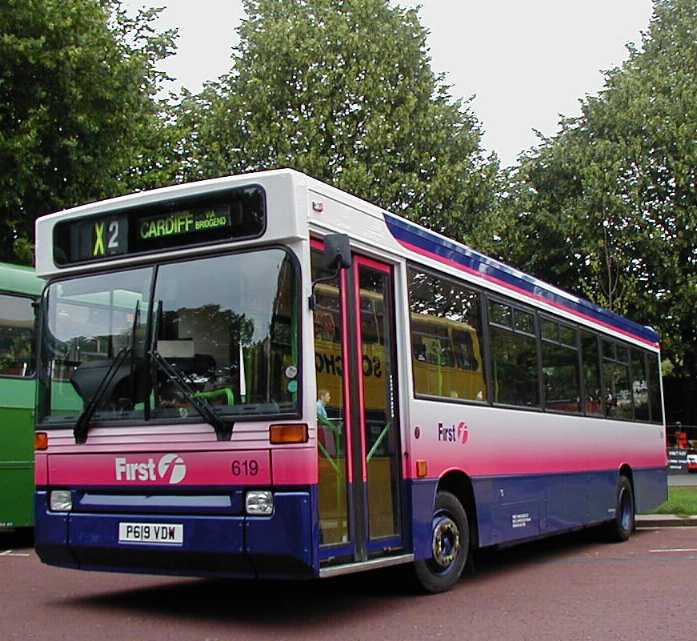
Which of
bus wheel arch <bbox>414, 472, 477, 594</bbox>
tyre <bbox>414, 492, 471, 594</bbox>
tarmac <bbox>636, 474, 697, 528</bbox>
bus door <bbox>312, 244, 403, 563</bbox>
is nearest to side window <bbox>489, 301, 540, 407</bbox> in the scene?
bus wheel arch <bbox>414, 472, 477, 594</bbox>

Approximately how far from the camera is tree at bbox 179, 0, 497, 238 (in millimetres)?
26578

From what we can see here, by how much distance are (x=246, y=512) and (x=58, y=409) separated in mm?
1852

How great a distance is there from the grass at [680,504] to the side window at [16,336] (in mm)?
10160

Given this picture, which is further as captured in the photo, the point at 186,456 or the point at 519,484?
the point at 519,484

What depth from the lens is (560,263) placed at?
1210 inches

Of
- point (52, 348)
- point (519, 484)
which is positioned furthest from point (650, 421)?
point (52, 348)

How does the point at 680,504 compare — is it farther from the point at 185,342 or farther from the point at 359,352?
the point at 185,342

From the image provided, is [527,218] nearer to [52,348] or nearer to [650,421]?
[650,421]

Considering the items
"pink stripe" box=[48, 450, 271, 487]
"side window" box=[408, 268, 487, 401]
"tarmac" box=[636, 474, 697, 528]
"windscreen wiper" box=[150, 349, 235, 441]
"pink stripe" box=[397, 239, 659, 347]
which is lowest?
"tarmac" box=[636, 474, 697, 528]

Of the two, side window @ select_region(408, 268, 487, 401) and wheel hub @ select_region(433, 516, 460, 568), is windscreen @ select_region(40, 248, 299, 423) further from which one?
wheel hub @ select_region(433, 516, 460, 568)

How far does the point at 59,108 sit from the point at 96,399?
505 inches

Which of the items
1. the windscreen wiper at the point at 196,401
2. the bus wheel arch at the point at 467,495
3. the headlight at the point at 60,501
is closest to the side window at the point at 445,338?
the bus wheel arch at the point at 467,495

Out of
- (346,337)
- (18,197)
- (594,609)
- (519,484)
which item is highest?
(18,197)

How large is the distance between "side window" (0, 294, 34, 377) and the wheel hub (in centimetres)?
640
